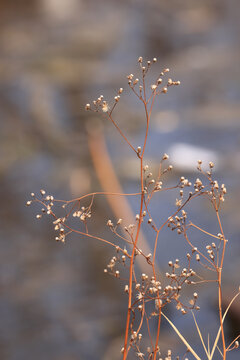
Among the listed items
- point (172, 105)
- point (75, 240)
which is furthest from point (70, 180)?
point (172, 105)

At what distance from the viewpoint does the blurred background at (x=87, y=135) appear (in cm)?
154

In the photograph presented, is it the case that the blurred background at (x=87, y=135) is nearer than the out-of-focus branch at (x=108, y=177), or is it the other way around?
the blurred background at (x=87, y=135)

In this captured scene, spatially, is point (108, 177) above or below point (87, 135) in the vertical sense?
below

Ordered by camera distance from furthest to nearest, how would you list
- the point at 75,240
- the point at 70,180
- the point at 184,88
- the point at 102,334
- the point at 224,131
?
1. the point at 184,88
2. the point at 224,131
3. the point at 70,180
4. the point at 75,240
5. the point at 102,334

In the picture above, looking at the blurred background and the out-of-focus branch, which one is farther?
the out-of-focus branch

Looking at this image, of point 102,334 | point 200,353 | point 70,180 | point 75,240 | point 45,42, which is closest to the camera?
point 200,353

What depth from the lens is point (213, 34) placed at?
2527 mm

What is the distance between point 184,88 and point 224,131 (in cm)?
29

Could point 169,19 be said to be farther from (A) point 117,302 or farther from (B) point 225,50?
(A) point 117,302

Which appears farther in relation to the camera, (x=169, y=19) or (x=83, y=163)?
(x=169, y=19)

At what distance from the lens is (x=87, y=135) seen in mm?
2145

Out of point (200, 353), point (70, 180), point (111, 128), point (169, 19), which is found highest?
point (169, 19)

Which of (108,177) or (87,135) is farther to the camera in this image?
(87,135)

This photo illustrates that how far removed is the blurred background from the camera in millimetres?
1535
